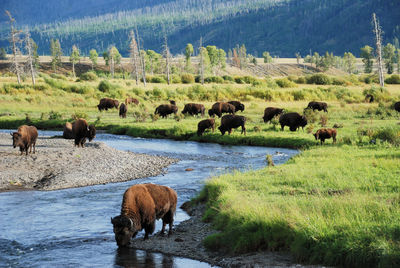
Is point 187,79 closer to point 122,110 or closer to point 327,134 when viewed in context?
point 122,110

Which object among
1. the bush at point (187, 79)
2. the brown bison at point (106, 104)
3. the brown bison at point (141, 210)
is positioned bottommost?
the brown bison at point (141, 210)

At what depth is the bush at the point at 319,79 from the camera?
83156mm

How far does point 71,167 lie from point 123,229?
1069cm

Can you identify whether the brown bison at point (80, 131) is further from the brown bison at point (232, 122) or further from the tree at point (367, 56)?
the tree at point (367, 56)

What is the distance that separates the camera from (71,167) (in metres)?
19.8

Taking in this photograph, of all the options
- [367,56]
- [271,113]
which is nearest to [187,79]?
[271,113]

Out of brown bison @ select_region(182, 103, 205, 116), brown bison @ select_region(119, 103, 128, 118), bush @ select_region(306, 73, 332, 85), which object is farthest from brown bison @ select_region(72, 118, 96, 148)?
bush @ select_region(306, 73, 332, 85)

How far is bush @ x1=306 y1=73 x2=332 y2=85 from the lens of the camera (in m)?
83.2

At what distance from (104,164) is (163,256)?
37.1 ft

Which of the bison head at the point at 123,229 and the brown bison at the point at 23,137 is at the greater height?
the brown bison at the point at 23,137

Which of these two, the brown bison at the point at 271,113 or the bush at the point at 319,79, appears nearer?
the brown bison at the point at 271,113

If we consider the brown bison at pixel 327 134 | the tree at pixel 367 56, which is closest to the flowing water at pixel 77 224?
the brown bison at pixel 327 134

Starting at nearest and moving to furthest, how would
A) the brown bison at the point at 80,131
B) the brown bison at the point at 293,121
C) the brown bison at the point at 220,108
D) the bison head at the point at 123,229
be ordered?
the bison head at the point at 123,229
the brown bison at the point at 80,131
the brown bison at the point at 293,121
the brown bison at the point at 220,108

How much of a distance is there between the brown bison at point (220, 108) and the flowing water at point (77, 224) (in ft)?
60.0
